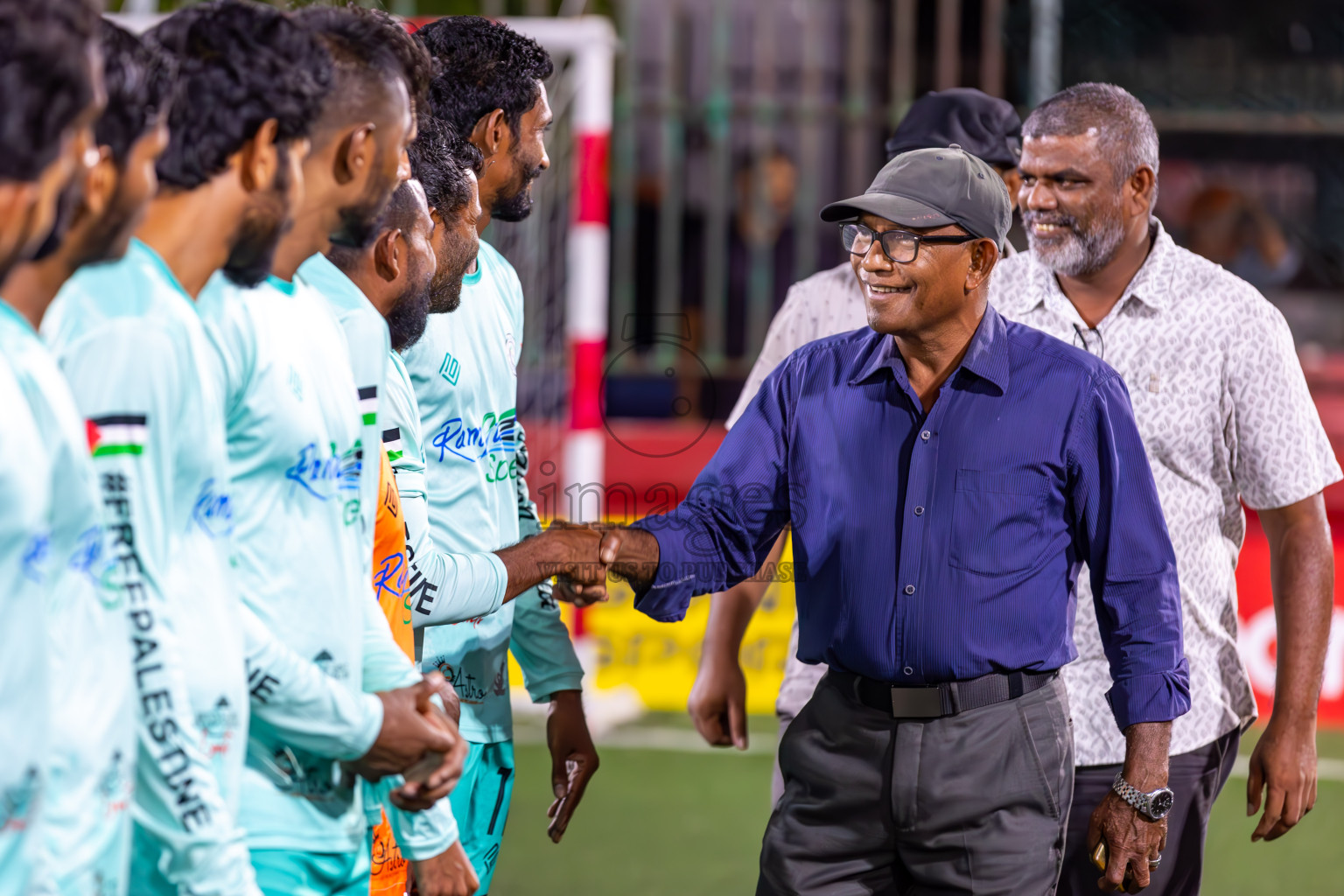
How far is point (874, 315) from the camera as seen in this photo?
9.01 ft

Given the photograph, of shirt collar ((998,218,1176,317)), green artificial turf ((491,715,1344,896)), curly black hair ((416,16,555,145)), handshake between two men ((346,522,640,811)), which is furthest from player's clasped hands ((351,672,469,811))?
green artificial turf ((491,715,1344,896))

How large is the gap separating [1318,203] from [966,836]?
811 centimetres

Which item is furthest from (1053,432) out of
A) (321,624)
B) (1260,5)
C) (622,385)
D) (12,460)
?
(1260,5)

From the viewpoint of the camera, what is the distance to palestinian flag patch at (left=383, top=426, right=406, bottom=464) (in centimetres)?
250

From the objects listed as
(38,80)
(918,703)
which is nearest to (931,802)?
(918,703)

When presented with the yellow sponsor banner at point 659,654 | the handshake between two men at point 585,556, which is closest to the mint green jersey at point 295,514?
the handshake between two men at point 585,556

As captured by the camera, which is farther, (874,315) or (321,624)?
(874,315)

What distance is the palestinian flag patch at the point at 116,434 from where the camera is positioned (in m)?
1.60

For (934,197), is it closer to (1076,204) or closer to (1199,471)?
(1076,204)

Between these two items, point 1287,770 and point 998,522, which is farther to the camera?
point 1287,770

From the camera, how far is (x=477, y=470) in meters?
2.96

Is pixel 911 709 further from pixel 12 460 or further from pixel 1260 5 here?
pixel 1260 5

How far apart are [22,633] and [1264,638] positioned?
5.79 m

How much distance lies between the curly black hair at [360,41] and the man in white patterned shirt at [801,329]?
57.4 inches
